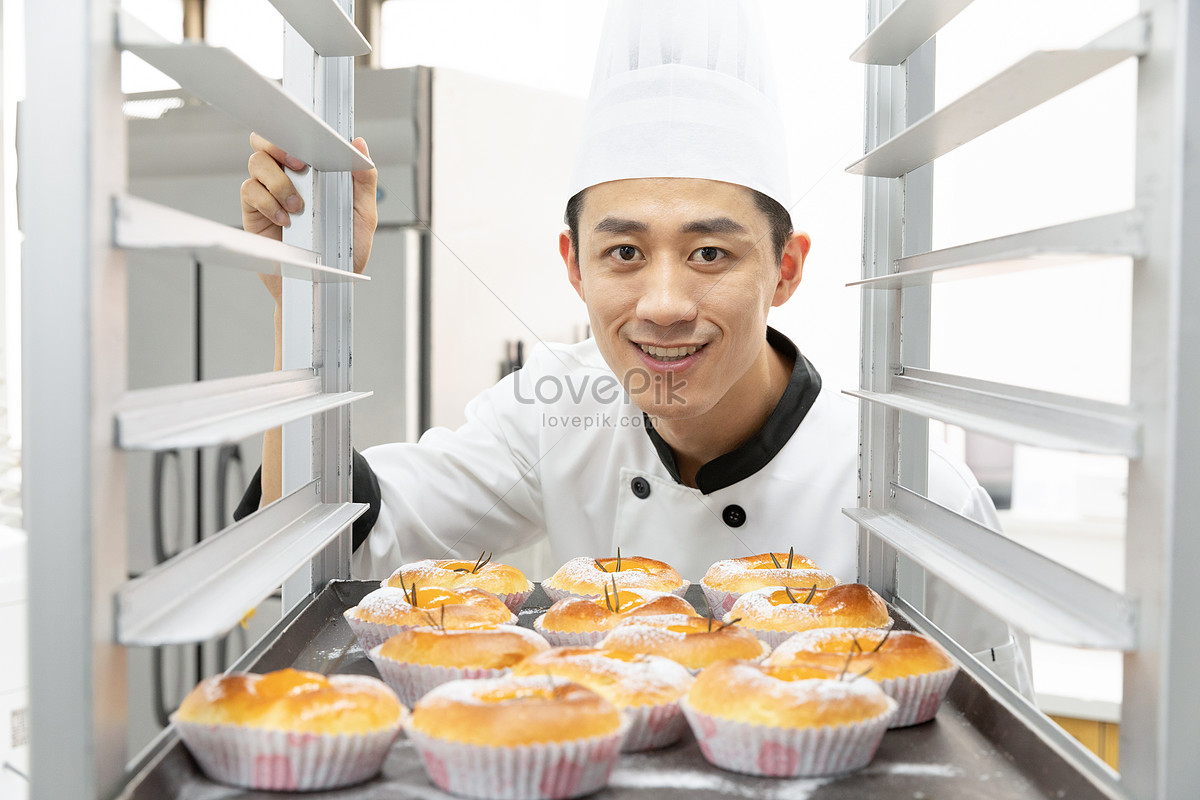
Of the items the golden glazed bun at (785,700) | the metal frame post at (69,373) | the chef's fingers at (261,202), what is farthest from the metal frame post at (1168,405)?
the chef's fingers at (261,202)

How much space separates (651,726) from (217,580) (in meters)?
0.41

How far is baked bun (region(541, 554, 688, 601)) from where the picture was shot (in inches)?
46.1

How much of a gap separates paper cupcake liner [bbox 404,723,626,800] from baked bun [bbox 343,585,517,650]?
0.26 meters

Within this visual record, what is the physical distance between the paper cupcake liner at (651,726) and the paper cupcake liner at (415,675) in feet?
0.51

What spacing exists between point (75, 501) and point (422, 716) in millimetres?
309

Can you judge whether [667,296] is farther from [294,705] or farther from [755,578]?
[294,705]

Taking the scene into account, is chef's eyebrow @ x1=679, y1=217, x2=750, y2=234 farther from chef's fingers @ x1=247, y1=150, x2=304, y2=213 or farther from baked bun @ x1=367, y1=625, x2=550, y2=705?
baked bun @ x1=367, y1=625, x2=550, y2=705

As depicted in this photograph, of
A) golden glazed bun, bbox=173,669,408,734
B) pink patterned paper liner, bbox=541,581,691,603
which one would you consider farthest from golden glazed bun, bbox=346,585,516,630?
golden glazed bun, bbox=173,669,408,734

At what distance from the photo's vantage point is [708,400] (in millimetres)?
1500

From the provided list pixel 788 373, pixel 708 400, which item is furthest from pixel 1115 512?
pixel 708 400

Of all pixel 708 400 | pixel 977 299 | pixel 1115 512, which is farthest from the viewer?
pixel 1115 512

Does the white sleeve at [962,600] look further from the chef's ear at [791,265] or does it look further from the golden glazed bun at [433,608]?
the golden glazed bun at [433,608]

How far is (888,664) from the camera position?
0.85 meters

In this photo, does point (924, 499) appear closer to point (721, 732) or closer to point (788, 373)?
point (721, 732)
